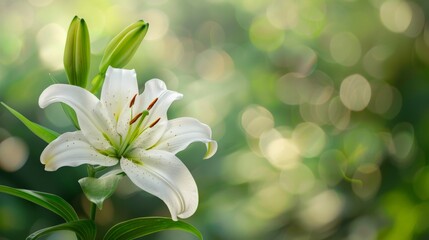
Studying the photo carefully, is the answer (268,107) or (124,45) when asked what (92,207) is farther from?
(268,107)

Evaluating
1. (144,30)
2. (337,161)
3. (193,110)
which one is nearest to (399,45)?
(337,161)

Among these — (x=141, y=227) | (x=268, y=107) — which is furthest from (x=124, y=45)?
(x=268, y=107)

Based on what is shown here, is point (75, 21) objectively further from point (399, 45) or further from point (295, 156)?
point (399, 45)

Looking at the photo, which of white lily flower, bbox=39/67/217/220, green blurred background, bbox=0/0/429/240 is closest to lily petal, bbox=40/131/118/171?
white lily flower, bbox=39/67/217/220

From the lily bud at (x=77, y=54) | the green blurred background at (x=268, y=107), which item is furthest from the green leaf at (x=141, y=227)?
the green blurred background at (x=268, y=107)

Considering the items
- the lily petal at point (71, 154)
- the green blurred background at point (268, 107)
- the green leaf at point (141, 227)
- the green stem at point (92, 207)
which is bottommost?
the green blurred background at point (268, 107)

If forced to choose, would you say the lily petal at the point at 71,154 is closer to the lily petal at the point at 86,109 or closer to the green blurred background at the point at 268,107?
the lily petal at the point at 86,109
